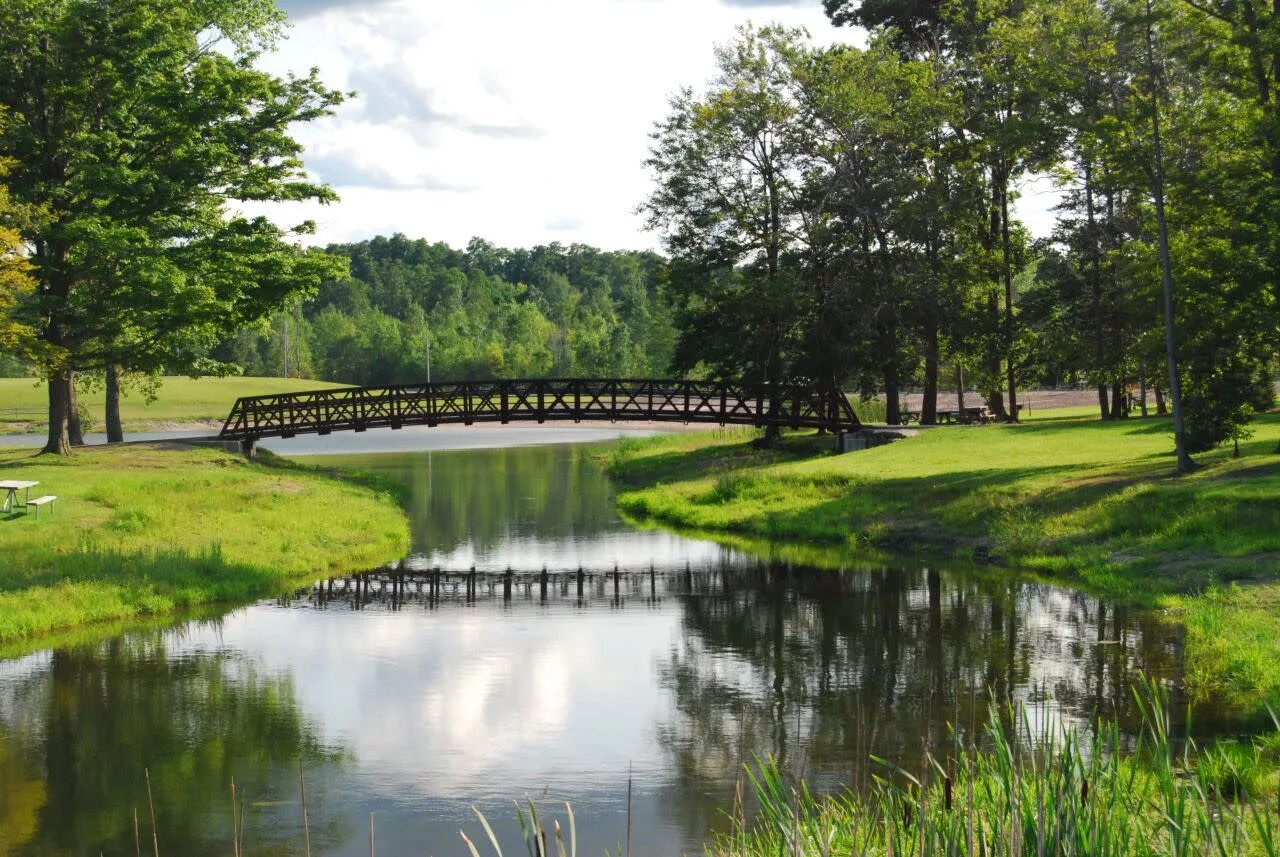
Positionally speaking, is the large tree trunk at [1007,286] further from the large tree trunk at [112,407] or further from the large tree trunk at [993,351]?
the large tree trunk at [112,407]

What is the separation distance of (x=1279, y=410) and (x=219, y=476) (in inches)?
1424

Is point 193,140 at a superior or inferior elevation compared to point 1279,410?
superior

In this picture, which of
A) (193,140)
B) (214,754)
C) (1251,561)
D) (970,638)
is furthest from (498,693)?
(193,140)

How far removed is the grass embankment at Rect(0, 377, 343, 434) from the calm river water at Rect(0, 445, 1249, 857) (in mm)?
68911

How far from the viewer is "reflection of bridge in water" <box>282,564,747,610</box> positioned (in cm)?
2739

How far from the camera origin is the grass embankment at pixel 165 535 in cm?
2388

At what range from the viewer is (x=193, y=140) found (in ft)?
137

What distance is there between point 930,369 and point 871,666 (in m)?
32.0

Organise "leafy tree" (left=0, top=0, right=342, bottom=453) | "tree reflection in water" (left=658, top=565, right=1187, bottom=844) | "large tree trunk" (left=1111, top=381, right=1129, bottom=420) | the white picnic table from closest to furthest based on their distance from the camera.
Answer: "tree reflection in water" (left=658, top=565, right=1187, bottom=844) < the white picnic table < "leafy tree" (left=0, top=0, right=342, bottom=453) < "large tree trunk" (left=1111, top=381, right=1129, bottom=420)

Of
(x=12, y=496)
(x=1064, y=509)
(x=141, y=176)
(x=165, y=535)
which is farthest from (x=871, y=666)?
(x=141, y=176)

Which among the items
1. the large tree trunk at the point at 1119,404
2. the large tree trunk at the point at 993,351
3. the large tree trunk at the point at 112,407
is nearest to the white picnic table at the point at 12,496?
the large tree trunk at the point at 112,407

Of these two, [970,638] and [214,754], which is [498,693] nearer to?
[214,754]

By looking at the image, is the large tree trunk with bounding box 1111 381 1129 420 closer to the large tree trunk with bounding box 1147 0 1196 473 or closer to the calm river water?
the large tree trunk with bounding box 1147 0 1196 473

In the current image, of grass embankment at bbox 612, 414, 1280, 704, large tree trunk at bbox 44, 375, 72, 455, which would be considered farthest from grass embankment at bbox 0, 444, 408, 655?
grass embankment at bbox 612, 414, 1280, 704
